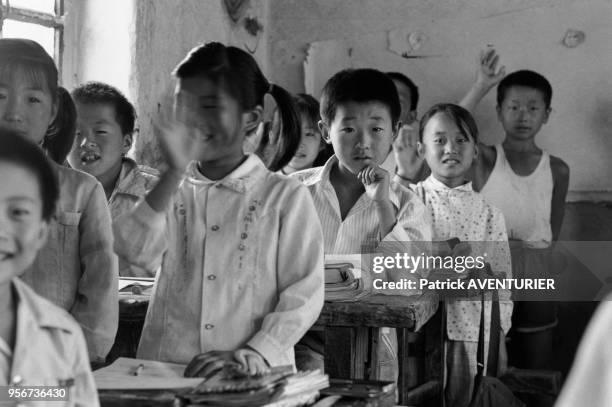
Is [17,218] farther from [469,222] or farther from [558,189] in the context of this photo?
[558,189]

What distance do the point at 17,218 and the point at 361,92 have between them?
108 cm

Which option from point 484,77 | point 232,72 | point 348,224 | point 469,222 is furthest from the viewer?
point 484,77

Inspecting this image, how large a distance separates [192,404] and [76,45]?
54cm

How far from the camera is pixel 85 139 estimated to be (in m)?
1.06

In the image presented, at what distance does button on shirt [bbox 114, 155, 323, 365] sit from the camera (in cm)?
105

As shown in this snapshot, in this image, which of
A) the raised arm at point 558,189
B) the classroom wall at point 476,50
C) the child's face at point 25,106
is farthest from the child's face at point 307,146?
the child's face at point 25,106

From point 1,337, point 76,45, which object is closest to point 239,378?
point 1,337

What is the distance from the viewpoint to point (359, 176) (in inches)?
66.2

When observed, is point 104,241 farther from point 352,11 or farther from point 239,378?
point 352,11

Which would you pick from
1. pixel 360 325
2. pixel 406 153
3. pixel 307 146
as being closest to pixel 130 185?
pixel 360 325

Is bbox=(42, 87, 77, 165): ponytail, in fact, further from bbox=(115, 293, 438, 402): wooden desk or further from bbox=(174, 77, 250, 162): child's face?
bbox=(115, 293, 438, 402): wooden desk

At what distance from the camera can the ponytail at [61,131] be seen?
0.90 metres

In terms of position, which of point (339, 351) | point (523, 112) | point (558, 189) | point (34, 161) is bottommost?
point (339, 351)

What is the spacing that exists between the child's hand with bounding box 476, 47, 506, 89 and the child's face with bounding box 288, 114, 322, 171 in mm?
792
